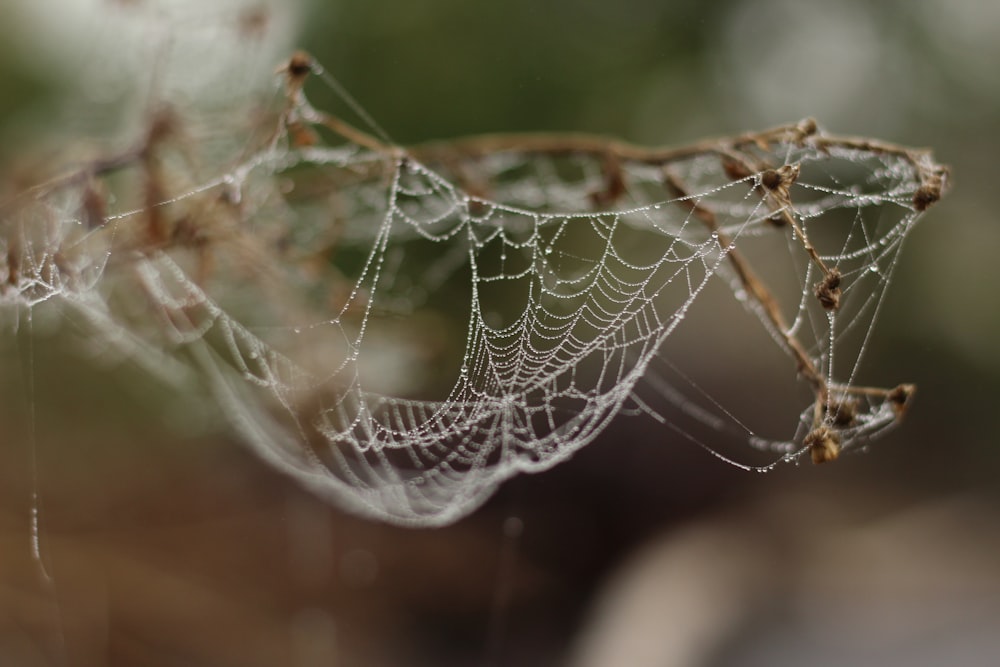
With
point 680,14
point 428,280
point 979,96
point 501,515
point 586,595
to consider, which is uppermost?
point 680,14

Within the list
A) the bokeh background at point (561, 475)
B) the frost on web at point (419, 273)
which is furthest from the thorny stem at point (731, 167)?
the bokeh background at point (561, 475)

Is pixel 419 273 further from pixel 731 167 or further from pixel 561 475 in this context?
pixel 731 167

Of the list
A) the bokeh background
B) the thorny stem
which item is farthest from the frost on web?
the bokeh background

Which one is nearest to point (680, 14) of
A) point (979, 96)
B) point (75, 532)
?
point (979, 96)

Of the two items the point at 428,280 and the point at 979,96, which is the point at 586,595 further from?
the point at 979,96

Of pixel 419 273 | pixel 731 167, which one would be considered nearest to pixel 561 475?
pixel 419 273

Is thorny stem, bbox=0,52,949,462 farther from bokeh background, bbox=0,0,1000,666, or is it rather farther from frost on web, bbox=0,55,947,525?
bokeh background, bbox=0,0,1000,666
